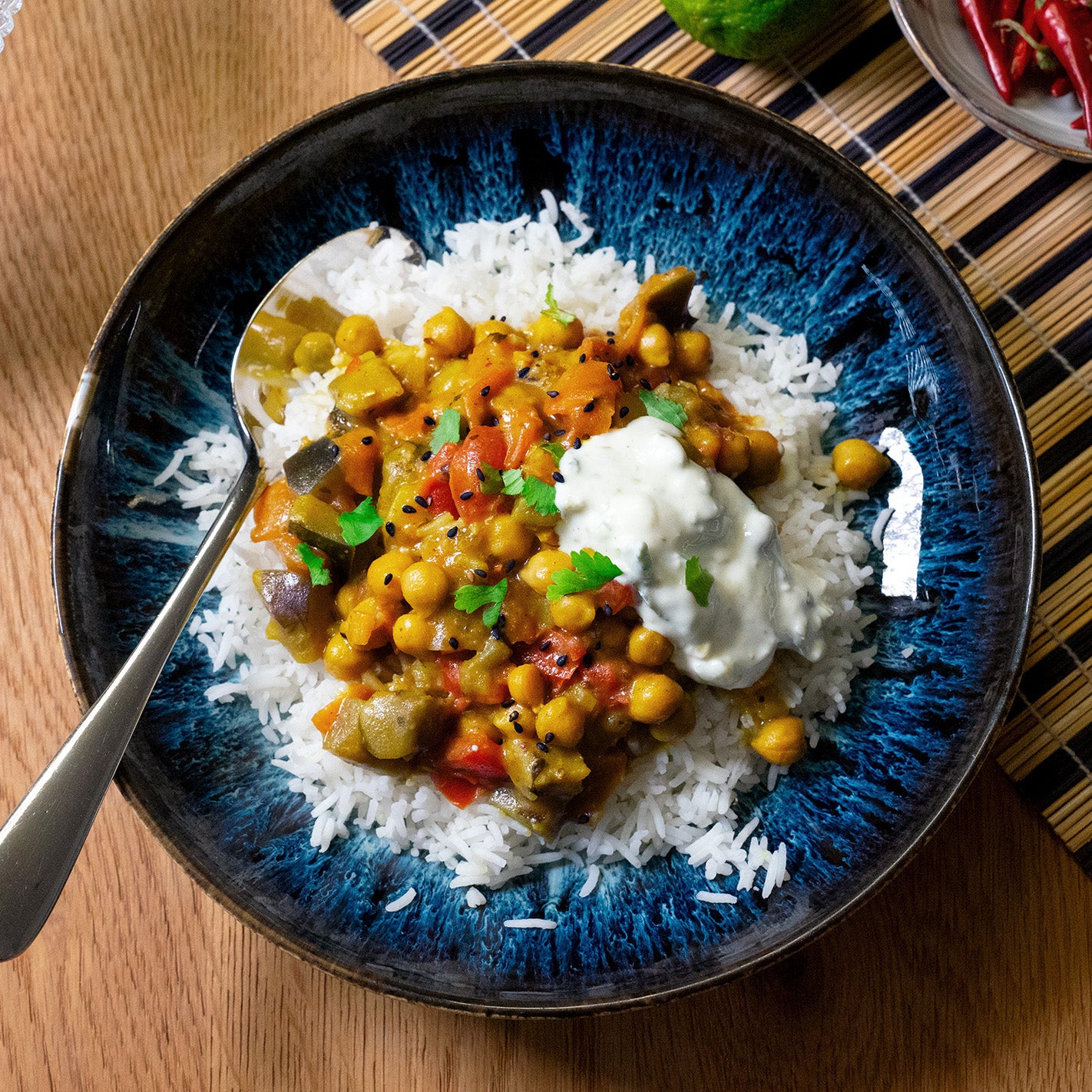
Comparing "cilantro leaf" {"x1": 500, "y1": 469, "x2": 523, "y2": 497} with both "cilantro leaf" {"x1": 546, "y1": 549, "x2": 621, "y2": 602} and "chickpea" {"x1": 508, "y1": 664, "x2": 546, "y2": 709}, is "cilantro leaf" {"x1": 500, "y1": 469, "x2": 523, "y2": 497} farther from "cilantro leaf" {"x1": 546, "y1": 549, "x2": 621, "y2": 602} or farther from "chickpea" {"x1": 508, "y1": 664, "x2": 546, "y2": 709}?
"chickpea" {"x1": 508, "y1": 664, "x2": 546, "y2": 709}

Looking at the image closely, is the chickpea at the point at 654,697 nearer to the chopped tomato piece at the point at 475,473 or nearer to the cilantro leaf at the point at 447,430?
the chopped tomato piece at the point at 475,473

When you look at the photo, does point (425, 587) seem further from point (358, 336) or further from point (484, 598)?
point (358, 336)

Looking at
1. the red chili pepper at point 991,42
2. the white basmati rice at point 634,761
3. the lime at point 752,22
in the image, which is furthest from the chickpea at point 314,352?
the red chili pepper at point 991,42

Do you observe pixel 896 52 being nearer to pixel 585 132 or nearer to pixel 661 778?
pixel 585 132

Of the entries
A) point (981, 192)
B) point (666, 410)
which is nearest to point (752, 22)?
point (981, 192)

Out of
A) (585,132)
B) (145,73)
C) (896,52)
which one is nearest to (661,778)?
(585,132)

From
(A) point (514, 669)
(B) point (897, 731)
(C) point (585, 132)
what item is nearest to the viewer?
(A) point (514, 669)

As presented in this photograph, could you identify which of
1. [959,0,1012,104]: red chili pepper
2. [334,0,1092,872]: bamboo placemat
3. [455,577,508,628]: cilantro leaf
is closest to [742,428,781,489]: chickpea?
[455,577,508,628]: cilantro leaf
